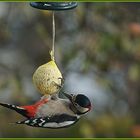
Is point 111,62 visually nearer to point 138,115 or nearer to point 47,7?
point 138,115

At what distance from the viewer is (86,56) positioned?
13.7 ft

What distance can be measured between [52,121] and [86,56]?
4.67 feet

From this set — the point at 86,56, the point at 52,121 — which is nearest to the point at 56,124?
the point at 52,121

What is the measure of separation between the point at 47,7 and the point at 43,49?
2.26 m

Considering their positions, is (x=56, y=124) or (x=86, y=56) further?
(x=86, y=56)

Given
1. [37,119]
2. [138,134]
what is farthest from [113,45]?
[37,119]

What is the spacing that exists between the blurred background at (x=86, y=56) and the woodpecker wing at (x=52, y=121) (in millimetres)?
1170

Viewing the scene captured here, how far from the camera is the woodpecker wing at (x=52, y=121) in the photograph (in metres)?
2.78

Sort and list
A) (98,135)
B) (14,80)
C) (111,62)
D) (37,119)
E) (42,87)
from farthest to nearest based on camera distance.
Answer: (98,135) → (111,62) → (14,80) → (42,87) → (37,119)

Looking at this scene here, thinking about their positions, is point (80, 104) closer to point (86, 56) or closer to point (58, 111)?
point (58, 111)

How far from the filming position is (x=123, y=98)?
17.0 ft

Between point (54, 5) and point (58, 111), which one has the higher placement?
point (54, 5)

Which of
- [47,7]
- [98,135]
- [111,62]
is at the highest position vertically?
[47,7]

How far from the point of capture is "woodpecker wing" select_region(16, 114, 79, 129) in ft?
9.11
